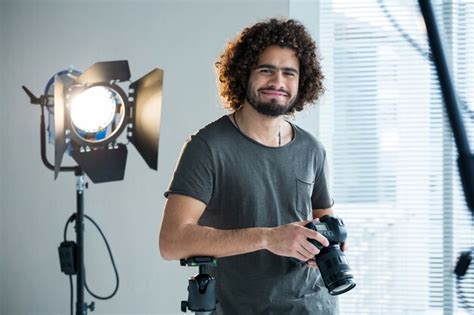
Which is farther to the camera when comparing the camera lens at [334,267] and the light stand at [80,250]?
the light stand at [80,250]

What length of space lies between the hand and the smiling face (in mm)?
357

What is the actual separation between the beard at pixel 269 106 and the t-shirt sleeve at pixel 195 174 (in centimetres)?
17

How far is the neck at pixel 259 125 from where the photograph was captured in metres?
1.77

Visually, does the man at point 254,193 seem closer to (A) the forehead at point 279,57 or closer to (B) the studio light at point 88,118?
(A) the forehead at point 279,57

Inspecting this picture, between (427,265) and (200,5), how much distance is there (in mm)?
1621

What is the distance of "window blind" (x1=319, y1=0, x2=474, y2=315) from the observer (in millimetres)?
3145

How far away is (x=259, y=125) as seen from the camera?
5.84 feet

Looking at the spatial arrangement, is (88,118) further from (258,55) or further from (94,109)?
(258,55)

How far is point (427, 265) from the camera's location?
3.17m

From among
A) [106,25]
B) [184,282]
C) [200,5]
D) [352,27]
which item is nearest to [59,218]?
[184,282]

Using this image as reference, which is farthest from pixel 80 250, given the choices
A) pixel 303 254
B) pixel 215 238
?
pixel 303 254

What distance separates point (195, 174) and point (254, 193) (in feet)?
0.52

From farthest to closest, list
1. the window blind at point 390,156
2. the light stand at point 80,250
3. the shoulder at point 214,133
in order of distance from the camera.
Result: the window blind at point 390,156 → the light stand at point 80,250 → the shoulder at point 214,133

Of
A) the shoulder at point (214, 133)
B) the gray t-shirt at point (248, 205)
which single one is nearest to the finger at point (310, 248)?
the gray t-shirt at point (248, 205)
